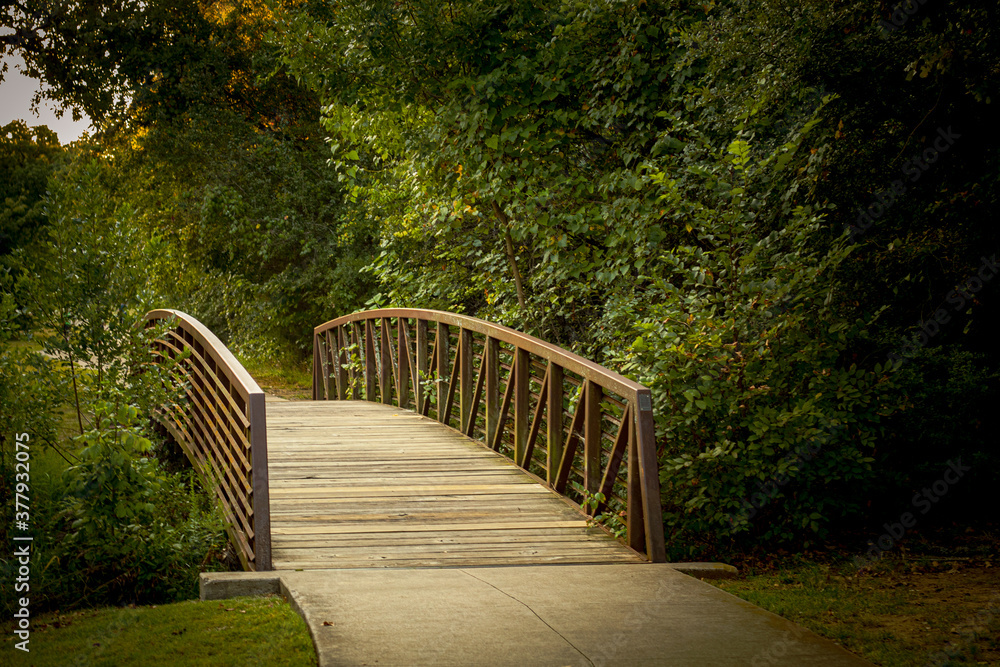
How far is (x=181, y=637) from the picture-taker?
380 centimetres

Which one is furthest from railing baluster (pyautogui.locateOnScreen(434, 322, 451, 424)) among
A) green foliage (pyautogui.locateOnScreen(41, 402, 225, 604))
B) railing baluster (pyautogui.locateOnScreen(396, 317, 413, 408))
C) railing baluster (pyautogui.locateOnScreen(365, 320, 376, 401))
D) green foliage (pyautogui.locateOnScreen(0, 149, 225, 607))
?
green foliage (pyautogui.locateOnScreen(41, 402, 225, 604))

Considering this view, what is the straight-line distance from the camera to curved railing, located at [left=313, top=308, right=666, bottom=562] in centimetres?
526

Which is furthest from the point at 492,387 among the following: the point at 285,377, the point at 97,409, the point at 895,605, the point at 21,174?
the point at 21,174

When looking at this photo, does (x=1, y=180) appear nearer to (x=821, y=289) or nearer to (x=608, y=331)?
(x=608, y=331)

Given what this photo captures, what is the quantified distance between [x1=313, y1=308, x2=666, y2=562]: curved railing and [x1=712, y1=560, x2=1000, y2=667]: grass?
0.81m

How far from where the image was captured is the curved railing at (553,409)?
17.3ft

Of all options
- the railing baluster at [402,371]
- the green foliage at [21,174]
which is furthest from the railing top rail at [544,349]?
the green foliage at [21,174]

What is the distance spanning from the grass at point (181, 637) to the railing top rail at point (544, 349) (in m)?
2.42

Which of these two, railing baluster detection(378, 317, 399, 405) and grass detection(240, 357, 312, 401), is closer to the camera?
railing baluster detection(378, 317, 399, 405)

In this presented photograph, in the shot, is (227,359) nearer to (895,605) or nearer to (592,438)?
(592,438)

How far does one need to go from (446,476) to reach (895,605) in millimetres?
3278

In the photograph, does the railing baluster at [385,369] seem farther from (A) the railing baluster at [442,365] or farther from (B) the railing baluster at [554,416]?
(B) the railing baluster at [554,416]

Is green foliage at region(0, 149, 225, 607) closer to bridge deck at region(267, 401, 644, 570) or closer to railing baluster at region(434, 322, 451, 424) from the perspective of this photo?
bridge deck at region(267, 401, 644, 570)

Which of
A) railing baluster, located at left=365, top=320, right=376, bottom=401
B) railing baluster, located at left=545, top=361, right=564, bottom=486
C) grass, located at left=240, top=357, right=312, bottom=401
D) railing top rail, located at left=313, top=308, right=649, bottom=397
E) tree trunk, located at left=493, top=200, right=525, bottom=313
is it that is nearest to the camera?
railing top rail, located at left=313, top=308, right=649, bottom=397
